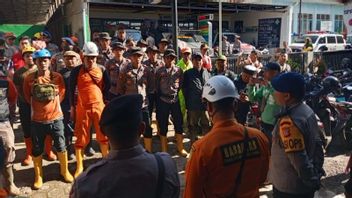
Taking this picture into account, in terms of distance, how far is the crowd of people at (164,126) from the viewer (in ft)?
6.04

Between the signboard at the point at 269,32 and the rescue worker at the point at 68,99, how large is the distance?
23179 mm

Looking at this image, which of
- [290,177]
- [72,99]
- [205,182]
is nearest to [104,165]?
[205,182]

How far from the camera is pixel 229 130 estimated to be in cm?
229

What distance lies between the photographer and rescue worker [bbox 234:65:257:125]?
5738 mm

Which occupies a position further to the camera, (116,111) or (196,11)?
(196,11)

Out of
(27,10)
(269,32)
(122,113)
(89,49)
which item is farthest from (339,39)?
(122,113)

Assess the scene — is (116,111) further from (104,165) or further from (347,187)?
(347,187)

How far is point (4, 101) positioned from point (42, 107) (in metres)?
0.60

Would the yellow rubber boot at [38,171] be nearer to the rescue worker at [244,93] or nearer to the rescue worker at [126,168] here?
the rescue worker at [244,93]

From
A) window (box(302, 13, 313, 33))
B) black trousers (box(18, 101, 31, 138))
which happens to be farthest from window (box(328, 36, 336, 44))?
black trousers (box(18, 101, 31, 138))

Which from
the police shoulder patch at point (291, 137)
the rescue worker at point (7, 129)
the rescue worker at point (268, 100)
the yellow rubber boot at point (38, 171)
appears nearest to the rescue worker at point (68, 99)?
the yellow rubber boot at point (38, 171)

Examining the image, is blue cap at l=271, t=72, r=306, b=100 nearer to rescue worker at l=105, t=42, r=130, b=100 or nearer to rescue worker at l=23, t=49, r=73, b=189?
rescue worker at l=23, t=49, r=73, b=189

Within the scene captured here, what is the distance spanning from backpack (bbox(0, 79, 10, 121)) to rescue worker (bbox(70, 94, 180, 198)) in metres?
3.00

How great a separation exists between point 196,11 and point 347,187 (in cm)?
2363
